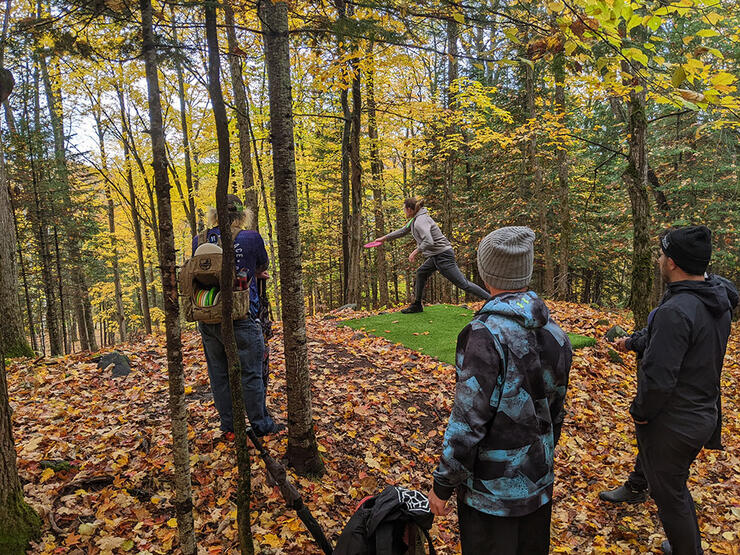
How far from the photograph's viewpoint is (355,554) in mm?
2162

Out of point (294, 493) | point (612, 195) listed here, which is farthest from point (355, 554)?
point (612, 195)

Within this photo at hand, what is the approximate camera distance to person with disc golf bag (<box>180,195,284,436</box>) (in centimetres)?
353

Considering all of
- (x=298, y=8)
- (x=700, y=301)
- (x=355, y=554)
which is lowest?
(x=355, y=554)

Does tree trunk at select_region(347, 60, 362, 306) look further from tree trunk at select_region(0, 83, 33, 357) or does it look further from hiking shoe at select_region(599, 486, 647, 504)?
hiking shoe at select_region(599, 486, 647, 504)

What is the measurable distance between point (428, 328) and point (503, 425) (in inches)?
235

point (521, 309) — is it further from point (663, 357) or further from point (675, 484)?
point (675, 484)

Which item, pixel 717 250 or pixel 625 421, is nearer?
pixel 625 421

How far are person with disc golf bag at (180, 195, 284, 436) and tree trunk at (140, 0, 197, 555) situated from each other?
117 cm

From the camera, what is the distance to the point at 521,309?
1.97 meters

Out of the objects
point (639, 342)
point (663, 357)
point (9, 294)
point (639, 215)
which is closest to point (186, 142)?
point (9, 294)

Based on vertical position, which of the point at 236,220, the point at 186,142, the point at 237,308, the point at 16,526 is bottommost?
the point at 16,526

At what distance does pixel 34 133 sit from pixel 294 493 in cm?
1341

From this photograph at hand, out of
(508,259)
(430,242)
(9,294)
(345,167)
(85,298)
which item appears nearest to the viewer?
(508,259)

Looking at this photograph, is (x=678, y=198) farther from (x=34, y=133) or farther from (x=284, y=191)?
(x=34, y=133)
